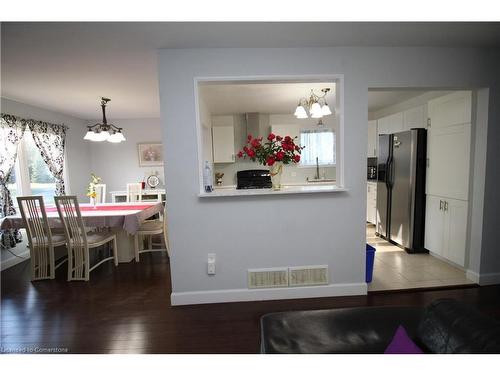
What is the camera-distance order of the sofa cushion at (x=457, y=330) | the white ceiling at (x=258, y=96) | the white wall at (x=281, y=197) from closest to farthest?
the sofa cushion at (x=457, y=330), the white wall at (x=281, y=197), the white ceiling at (x=258, y=96)

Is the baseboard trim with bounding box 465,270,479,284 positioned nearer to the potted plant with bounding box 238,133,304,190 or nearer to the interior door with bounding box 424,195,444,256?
the interior door with bounding box 424,195,444,256

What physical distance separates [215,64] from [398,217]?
3.24 meters

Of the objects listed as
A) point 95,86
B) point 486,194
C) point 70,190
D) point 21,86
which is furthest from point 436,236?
point 70,190

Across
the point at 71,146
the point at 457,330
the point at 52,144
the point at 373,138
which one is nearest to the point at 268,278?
the point at 457,330

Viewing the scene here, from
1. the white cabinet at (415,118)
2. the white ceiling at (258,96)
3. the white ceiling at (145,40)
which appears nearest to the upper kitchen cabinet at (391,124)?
the white cabinet at (415,118)

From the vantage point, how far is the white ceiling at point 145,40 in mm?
1775

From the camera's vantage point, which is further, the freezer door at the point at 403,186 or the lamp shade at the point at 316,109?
the freezer door at the point at 403,186

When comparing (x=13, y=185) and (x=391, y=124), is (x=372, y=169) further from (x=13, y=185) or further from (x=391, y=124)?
(x=13, y=185)

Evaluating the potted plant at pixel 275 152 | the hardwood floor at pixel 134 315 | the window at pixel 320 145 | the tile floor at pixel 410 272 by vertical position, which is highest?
the window at pixel 320 145

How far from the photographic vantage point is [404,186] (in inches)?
133

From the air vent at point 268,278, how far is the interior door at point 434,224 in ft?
7.17

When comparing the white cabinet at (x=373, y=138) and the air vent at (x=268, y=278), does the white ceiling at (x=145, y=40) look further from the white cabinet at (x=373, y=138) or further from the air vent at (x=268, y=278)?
the white cabinet at (x=373, y=138)

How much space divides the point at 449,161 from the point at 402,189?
693 millimetres
